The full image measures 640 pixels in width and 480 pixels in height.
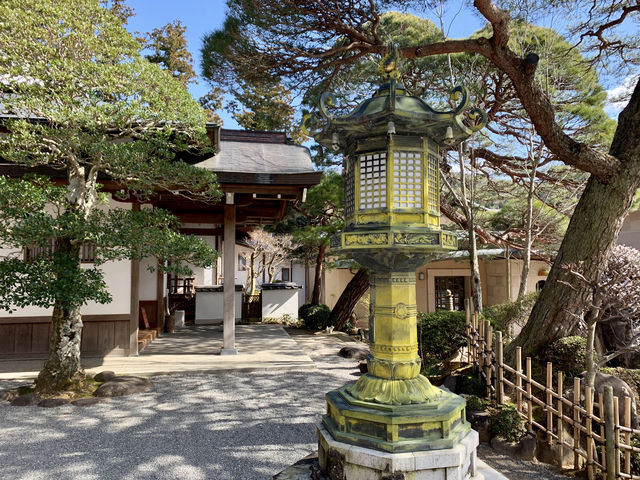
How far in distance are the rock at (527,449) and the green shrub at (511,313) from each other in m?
3.22

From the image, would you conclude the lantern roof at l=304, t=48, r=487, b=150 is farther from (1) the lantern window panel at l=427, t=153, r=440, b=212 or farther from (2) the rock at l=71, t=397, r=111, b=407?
(2) the rock at l=71, t=397, r=111, b=407

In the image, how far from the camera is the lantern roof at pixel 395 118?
10.4 feet

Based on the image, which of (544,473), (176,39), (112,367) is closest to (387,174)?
(544,473)

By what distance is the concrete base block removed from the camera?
2.92 metres

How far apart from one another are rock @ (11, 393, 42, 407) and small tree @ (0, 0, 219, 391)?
187 mm

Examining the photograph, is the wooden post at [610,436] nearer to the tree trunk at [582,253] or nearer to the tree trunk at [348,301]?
the tree trunk at [582,253]

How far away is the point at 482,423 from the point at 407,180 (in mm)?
3292

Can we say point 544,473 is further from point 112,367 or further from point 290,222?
point 290,222

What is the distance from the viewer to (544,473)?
4074 millimetres

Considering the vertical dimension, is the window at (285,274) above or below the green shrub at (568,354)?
above

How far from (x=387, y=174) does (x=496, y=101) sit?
6.66 meters

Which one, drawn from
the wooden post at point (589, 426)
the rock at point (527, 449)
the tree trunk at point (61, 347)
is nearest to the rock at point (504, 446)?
the rock at point (527, 449)

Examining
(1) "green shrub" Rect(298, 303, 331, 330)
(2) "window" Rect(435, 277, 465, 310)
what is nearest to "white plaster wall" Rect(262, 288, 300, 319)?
(1) "green shrub" Rect(298, 303, 331, 330)

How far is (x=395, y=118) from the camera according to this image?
3.19 metres
